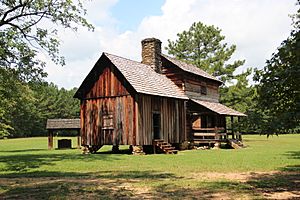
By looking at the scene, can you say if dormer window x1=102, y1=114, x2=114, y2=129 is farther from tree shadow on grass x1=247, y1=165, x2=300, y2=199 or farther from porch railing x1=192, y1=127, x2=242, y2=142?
tree shadow on grass x1=247, y1=165, x2=300, y2=199

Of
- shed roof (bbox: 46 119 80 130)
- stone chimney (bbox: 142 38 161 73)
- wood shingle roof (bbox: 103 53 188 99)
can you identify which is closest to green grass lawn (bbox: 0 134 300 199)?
wood shingle roof (bbox: 103 53 188 99)

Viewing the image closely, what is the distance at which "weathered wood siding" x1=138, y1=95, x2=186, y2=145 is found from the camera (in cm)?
2552

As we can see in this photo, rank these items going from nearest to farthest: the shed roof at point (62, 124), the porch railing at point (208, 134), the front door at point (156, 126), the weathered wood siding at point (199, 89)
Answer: the front door at point (156, 126)
the porch railing at point (208, 134)
the weathered wood siding at point (199, 89)
the shed roof at point (62, 124)

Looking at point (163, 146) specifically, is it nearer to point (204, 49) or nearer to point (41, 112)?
point (204, 49)

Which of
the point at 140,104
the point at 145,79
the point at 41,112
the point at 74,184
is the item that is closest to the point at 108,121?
the point at 140,104

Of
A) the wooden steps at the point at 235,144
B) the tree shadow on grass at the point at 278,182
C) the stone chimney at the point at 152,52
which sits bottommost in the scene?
the tree shadow on grass at the point at 278,182

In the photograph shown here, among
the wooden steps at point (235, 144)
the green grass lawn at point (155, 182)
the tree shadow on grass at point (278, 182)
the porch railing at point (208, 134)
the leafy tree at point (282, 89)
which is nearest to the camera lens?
the leafy tree at point (282, 89)

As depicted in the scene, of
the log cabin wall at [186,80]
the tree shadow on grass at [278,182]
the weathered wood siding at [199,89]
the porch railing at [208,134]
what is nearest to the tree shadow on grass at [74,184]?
the tree shadow on grass at [278,182]

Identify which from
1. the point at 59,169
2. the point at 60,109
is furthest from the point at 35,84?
the point at 60,109

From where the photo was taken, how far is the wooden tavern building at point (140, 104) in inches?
1006

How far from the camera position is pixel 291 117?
8.10 metres

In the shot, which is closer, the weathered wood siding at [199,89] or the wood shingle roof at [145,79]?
the wood shingle roof at [145,79]

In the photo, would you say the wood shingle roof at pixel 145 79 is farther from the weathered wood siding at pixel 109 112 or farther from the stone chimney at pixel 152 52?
the stone chimney at pixel 152 52

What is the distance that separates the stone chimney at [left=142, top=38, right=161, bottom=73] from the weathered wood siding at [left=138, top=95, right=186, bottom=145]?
4096 millimetres
